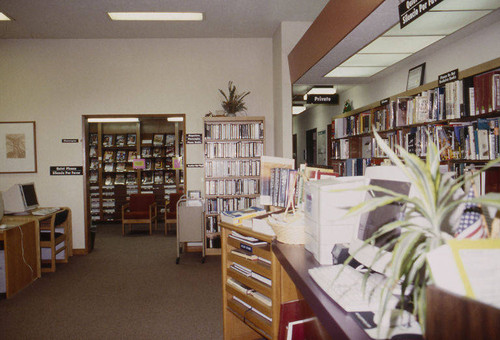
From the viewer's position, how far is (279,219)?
1972 millimetres

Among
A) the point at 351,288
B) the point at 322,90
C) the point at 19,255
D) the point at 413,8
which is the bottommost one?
the point at 19,255

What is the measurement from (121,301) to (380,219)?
307cm

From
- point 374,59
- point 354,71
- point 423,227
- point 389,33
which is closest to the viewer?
point 423,227

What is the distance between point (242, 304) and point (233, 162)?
312 cm

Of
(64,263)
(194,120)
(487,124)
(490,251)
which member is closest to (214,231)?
(194,120)

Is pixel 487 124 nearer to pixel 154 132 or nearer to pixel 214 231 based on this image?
pixel 214 231

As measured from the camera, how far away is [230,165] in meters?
5.25

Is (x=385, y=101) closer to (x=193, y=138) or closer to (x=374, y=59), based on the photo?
(x=374, y=59)

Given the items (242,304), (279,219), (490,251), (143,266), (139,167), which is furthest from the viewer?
(139,167)

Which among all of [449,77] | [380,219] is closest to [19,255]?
[380,219]

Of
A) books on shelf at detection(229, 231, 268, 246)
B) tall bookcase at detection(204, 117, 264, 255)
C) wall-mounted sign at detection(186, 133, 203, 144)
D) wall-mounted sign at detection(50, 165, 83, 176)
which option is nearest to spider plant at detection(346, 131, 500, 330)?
books on shelf at detection(229, 231, 268, 246)

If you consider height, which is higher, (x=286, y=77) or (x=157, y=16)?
(x=157, y=16)

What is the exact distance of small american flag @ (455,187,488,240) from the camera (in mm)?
914

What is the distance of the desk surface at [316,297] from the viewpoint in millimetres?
938
